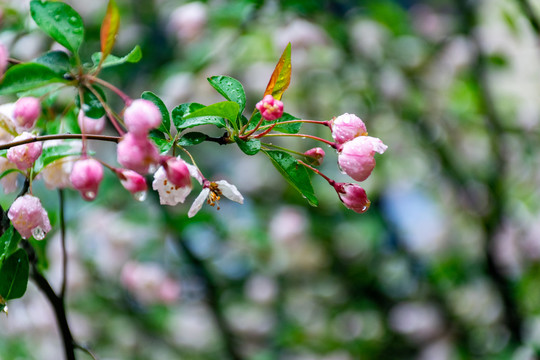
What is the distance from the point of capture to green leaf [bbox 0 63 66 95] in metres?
0.43

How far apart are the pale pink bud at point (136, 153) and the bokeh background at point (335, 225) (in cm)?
79

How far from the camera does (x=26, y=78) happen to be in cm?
44

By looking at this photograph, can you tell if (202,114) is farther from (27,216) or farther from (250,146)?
(27,216)

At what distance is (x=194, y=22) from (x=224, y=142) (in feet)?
3.25

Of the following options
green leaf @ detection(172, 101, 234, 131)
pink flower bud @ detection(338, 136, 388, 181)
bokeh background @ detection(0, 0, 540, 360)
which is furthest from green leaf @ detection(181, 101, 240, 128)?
bokeh background @ detection(0, 0, 540, 360)

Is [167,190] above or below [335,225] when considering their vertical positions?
above

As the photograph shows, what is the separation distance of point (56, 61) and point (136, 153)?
0.46 feet

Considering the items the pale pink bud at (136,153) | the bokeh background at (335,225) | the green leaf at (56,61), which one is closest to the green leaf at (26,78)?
the green leaf at (56,61)

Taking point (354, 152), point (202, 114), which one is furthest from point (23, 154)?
point (354, 152)

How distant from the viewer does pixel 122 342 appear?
173cm

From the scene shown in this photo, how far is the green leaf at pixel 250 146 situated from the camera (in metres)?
0.45

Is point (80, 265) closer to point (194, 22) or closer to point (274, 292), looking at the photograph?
point (274, 292)

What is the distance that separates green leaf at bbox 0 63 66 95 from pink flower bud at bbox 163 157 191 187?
128mm

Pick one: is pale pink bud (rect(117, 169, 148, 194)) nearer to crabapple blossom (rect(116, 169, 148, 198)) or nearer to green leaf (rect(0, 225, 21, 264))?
crabapple blossom (rect(116, 169, 148, 198))
